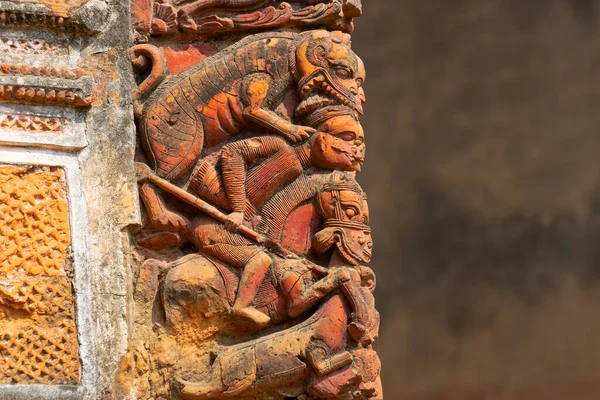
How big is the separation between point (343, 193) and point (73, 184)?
114 centimetres

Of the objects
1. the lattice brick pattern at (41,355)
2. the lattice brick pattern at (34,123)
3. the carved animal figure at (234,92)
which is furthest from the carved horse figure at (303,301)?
the lattice brick pattern at (34,123)

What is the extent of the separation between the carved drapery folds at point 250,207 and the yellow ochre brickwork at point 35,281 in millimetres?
322

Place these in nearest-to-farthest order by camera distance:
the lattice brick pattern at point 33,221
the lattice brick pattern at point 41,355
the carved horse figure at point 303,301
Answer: the lattice brick pattern at point 41,355 < the lattice brick pattern at point 33,221 < the carved horse figure at point 303,301

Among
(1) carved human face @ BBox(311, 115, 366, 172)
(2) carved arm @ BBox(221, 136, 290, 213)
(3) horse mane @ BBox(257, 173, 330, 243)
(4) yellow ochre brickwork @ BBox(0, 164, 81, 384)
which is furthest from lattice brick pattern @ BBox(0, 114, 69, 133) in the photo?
(1) carved human face @ BBox(311, 115, 366, 172)

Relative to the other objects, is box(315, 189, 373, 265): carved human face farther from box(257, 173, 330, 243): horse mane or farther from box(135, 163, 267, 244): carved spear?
box(135, 163, 267, 244): carved spear

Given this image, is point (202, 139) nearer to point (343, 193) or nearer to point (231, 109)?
point (231, 109)

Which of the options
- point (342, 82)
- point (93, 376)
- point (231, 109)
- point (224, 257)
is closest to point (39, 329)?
point (93, 376)

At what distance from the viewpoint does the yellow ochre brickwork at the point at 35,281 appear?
5.77m

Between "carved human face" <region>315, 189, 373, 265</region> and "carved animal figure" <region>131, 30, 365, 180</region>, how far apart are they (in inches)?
12.4

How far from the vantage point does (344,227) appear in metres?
6.14

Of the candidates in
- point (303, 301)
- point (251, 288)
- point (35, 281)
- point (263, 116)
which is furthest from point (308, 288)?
point (35, 281)

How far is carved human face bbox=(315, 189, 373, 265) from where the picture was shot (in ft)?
20.1

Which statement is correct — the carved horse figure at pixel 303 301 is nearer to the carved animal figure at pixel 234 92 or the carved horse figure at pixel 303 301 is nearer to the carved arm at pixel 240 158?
the carved arm at pixel 240 158

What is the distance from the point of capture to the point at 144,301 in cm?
609
